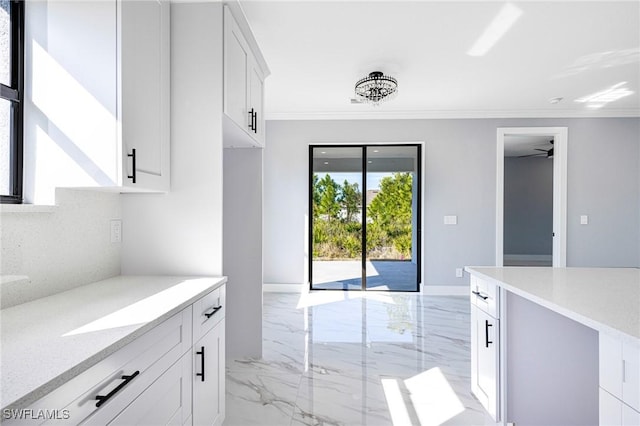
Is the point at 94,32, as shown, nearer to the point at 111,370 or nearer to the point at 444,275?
the point at 111,370

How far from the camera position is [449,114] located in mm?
4742

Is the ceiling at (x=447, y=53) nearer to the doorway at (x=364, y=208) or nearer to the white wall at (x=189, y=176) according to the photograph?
the white wall at (x=189, y=176)

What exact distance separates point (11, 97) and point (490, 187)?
4983mm

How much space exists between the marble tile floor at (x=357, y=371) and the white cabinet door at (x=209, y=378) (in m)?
0.32

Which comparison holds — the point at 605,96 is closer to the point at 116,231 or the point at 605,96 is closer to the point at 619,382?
the point at 619,382

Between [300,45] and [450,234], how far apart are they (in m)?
3.28

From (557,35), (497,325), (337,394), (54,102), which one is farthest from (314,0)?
(337,394)

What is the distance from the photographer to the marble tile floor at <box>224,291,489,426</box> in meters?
2.02

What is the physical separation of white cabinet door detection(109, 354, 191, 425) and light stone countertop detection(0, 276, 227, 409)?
0.70 ft

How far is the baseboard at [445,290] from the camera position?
475 cm

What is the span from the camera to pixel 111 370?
927 mm

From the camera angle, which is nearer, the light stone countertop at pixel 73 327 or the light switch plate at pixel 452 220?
the light stone countertop at pixel 73 327

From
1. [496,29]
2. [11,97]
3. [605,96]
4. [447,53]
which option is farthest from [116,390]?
[605,96]

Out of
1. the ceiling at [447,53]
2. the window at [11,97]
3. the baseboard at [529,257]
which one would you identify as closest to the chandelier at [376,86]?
the ceiling at [447,53]
